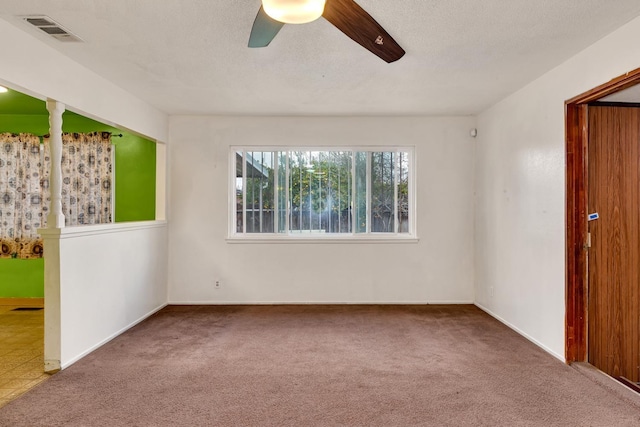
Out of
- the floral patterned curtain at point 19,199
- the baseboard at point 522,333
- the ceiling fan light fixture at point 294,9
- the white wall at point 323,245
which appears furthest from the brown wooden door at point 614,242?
the floral patterned curtain at point 19,199

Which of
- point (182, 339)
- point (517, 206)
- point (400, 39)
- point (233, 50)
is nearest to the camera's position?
point (400, 39)

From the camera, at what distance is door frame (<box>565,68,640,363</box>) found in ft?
9.75

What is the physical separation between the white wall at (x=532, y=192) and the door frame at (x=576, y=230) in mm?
60

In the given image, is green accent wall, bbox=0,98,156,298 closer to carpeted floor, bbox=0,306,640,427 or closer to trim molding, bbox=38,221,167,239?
trim molding, bbox=38,221,167,239

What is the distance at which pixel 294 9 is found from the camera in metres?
1.58

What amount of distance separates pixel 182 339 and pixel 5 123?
398 cm

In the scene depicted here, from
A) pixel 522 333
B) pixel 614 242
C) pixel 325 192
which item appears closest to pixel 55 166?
pixel 325 192

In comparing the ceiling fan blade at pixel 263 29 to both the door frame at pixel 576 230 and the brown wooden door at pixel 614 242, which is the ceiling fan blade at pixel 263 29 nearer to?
the door frame at pixel 576 230

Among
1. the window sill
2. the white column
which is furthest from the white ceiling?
the window sill

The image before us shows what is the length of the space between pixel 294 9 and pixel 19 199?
5079 mm

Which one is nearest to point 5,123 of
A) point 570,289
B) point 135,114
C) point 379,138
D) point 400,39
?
point 135,114

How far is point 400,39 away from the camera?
2.61 metres

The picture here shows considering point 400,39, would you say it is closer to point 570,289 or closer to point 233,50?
point 233,50

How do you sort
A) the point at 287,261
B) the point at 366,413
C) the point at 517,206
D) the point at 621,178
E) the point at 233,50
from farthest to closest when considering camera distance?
the point at 287,261 < the point at 517,206 < the point at 621,178 < the point at 233,50 < the point at 366,413
